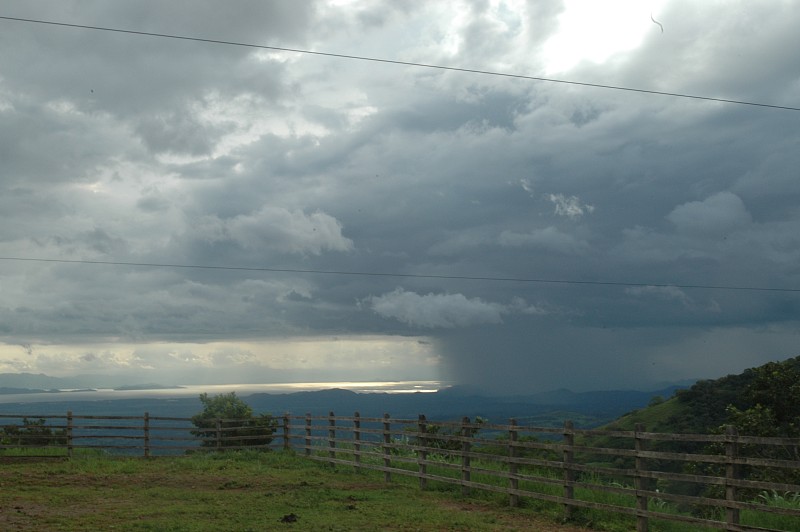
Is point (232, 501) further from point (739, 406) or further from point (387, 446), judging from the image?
point (739, 406)

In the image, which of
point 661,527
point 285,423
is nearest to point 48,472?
point 285,423

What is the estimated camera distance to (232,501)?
16359mm

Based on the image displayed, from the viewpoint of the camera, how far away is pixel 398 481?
20234 mm

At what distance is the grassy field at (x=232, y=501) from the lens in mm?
13461

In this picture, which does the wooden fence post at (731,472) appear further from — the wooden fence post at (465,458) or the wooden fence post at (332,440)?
the wooden fence post at (332,440)

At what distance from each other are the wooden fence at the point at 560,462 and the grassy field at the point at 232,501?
2.14 ft

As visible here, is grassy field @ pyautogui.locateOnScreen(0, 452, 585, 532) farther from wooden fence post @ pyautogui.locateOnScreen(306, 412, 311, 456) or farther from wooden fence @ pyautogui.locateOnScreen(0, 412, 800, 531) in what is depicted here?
wooden fence post @ pyautogui.locateOnScreen(306, 412, 311, 456)

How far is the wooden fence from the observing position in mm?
11312

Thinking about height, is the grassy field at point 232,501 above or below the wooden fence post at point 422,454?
below

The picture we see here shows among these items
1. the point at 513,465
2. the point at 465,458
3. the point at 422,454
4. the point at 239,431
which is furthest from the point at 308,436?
the point at 513,465

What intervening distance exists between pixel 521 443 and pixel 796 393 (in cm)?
2251

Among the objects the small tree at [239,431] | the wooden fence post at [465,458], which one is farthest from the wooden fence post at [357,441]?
the small tree at [239,431]

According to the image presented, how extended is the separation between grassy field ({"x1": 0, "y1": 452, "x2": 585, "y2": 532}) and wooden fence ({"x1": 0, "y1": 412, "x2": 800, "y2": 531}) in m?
0.65

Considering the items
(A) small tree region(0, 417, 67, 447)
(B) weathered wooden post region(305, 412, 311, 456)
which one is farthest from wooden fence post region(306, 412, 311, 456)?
(A) small tree region(0, 417, 67, 447)
